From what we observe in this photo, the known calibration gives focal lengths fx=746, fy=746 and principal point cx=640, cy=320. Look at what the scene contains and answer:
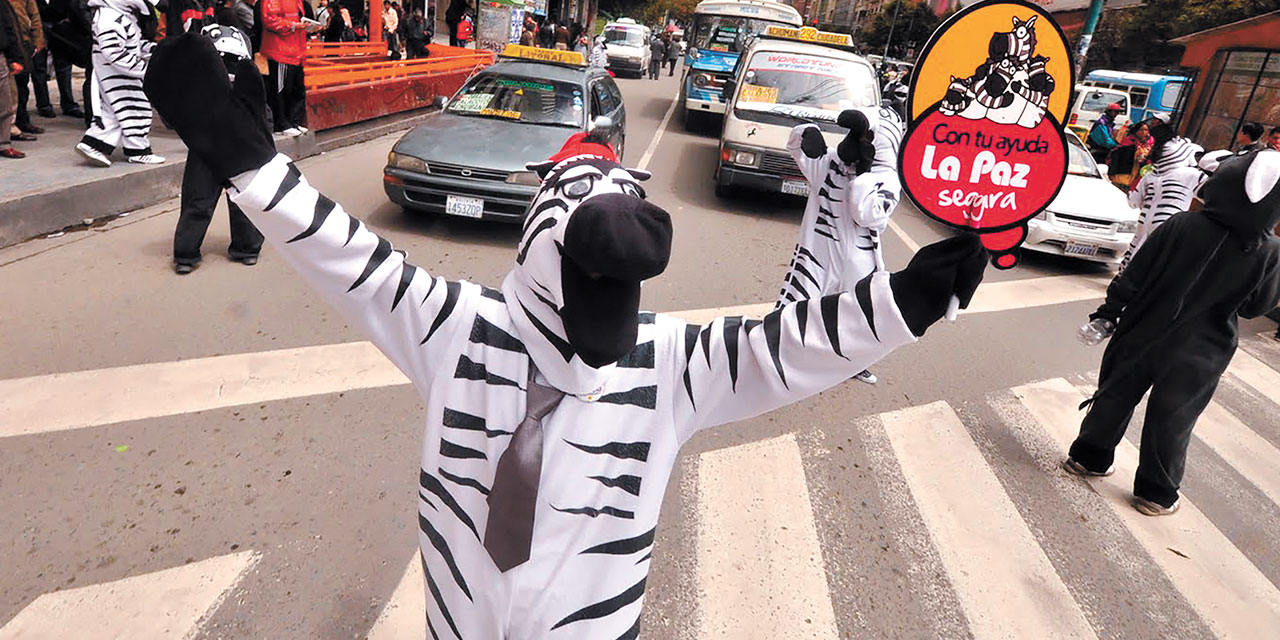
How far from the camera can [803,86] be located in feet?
33.3

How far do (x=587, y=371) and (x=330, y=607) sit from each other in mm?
1914

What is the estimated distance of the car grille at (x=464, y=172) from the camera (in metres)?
6.83

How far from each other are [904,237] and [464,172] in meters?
5.73

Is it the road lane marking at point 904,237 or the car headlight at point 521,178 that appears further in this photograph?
the road lane marking at point 904,237

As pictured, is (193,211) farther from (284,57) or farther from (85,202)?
(284,57)

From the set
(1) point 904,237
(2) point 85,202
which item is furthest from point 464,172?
(1) point 904,237

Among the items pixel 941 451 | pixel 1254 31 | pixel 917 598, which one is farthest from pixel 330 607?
pixel 1254 31

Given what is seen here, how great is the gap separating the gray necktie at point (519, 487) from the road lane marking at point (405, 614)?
1311mm

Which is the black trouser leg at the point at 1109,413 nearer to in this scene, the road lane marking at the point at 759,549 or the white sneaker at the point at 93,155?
the road lane marking at the point at 759,549

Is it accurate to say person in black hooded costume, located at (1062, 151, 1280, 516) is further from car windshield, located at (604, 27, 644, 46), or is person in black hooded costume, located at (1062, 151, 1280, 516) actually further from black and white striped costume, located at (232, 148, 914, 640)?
car windshield, located at (604, 27, 644, 46)

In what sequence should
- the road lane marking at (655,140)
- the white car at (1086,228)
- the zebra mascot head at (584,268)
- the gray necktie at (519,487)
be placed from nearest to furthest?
1. the zebra mascot head at (584,268)
2. the gray necktie at (519,487)
3. the white car at (1086,228)
4. the road lane marking at (655,140)

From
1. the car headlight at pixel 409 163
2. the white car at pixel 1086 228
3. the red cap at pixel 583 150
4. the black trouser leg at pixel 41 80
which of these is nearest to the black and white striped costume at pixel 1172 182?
the white car at pixel 1086 228

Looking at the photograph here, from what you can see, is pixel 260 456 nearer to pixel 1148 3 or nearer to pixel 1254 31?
pixel 1254 31

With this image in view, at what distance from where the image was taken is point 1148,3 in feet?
95.8
